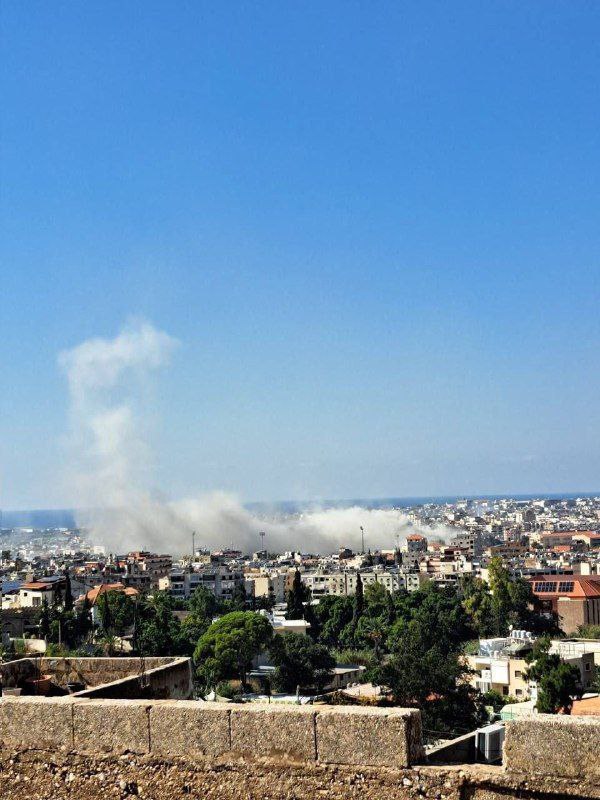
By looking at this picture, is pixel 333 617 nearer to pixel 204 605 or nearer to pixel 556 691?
pixel 204 605

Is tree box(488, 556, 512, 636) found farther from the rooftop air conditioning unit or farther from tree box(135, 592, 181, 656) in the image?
the rooftop air conditioning unit

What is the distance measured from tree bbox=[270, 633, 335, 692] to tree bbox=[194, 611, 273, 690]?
1.06m

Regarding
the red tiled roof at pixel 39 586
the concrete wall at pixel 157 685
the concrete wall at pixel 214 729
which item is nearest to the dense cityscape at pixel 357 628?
the red tiled roof at pixel 39 586

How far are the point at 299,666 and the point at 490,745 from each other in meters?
40.4

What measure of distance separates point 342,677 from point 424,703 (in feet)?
41.8

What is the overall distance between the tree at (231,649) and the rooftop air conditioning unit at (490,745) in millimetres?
40278

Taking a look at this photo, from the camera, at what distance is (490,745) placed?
4988 millimetres

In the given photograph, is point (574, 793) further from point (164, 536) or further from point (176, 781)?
point (164, 536)

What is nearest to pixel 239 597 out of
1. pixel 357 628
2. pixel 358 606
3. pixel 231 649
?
pixel 358 606

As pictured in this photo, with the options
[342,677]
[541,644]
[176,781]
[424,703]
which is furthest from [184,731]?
[342,677]

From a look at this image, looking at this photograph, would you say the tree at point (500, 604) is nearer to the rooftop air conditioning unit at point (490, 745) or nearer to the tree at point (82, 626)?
the tree at point (82, 626)

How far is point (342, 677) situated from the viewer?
46531mm

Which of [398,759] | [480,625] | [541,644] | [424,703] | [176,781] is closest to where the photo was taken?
[398,759]

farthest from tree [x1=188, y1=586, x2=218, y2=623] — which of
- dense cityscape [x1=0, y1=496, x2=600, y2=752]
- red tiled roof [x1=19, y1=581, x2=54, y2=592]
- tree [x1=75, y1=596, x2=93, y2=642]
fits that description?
red tiled roof [x1=19, y1=581, x2=54, y2=592]
